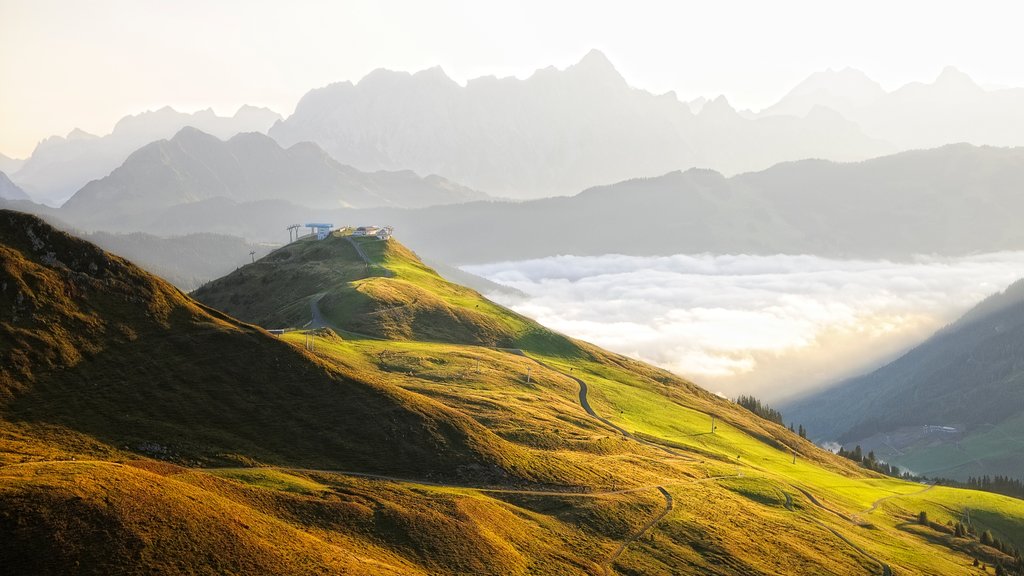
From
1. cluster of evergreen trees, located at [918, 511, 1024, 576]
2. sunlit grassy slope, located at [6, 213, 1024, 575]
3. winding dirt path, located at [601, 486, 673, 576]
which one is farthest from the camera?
cluster of evergreen trees, located at [918, 511, 1024, 576]

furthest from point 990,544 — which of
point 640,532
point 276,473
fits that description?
point 276,473

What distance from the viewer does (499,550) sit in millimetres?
74750

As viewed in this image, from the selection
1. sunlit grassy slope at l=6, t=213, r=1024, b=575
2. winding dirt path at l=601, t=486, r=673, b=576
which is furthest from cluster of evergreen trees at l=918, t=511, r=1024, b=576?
winding dirt path at l=601, t=486, r=673, b=576

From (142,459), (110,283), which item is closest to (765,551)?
(142,459)

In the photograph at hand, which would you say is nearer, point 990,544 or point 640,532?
point 640,532

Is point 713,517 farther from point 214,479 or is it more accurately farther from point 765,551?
point 214,479

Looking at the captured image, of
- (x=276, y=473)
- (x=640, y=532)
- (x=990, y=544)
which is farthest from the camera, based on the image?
(x=990, y=544)

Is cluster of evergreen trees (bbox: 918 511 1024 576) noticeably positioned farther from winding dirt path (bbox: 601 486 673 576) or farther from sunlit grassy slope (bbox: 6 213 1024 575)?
winding dirt path (bbox: 601 486 673 576)

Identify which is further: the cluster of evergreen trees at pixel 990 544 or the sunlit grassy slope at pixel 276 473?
the cluster of evergreen trees at pixel 990 544

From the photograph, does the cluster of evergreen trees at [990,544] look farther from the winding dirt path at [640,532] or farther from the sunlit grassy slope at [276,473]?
the winding dirt path at [640,532]

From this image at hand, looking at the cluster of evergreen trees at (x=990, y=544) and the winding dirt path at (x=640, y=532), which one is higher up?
the cluster of evergreen trees at (x=990, y=544)

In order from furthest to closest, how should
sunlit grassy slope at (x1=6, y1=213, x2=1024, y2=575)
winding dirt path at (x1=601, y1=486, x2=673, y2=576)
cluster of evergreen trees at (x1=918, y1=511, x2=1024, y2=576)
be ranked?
1. cluster of evergreen trees at (x1=918, y1=511, x2=1024, y2=576)
2. winding dirt path at (x1=601, y1=486, x2=673, y2=576)
3. sunlit grassy slope at (x1=6, y1=213, x2=1024, y2=575)

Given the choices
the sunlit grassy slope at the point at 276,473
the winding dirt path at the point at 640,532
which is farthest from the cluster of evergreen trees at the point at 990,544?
the winding dirt path at the point at 640,532

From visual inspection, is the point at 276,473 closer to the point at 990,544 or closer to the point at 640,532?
the point at 640,532
